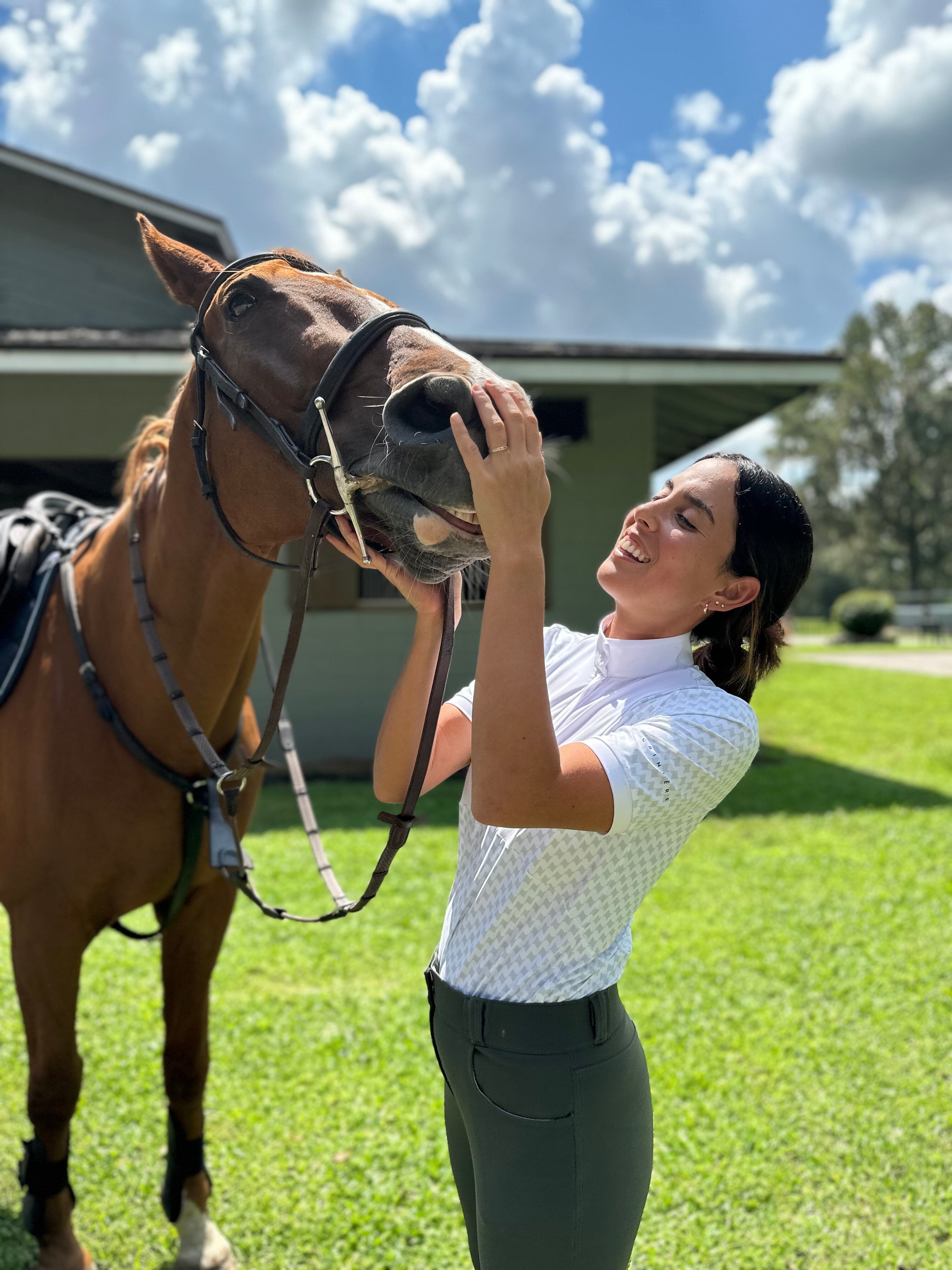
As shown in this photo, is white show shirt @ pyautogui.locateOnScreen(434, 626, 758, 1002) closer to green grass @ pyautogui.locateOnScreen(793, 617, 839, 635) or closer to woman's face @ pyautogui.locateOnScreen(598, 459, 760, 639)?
woman's face @ pyautogui.locateOnScreen(598, 459, 760, 639)

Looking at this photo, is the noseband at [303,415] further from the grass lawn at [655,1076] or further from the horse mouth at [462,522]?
the grass lawn at [655,1076]

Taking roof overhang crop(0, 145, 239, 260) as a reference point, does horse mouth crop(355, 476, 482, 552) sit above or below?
below

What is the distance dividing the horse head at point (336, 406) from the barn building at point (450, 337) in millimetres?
5511

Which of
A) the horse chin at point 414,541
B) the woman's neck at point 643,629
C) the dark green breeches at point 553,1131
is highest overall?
the horse chin at point 414,541

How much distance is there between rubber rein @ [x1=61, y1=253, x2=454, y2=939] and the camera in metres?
1.30

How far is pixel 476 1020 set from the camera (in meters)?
1.25

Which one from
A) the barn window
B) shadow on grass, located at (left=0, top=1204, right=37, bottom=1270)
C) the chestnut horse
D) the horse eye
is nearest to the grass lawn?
shadow on grass, located at (left=0, top=1204, right=37, bottom=1270)

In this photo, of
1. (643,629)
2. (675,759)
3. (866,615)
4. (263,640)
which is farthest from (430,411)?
(866,615)

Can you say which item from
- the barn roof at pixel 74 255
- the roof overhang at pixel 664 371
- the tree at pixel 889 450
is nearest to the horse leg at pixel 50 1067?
the roof overhang at pixel 664 371

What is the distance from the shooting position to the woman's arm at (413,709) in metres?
1.28

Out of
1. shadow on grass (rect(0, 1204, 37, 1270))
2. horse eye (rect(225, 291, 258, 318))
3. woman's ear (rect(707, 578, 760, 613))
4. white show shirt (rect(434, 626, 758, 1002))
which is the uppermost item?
horse eye (rect(225, 291, 258, 318))

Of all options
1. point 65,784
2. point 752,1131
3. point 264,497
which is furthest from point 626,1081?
point 752,1131

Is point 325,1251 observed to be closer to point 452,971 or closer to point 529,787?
point 452,971

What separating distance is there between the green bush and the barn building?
1914 cm
